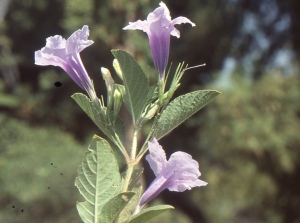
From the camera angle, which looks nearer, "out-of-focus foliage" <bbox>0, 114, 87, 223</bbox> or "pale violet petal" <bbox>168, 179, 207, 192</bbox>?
"pale violet petal" <bbox>168, 179, 207, 192</bbox>

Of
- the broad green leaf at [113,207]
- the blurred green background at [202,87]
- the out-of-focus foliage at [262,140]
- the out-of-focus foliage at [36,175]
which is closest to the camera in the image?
the broad green leaf at [113,207]

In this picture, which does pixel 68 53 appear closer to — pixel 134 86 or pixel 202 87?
pixel 134 86

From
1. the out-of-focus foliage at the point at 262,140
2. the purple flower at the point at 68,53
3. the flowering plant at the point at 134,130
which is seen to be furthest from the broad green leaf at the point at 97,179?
the out-of-focus foliage at the point at 262,140

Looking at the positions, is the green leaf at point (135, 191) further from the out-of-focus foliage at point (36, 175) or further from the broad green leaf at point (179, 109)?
the out-of-focus foliage at point (36, 175)

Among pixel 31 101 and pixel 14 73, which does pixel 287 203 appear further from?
pixel 14 73

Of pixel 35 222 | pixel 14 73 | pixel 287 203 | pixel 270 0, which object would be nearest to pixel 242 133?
pixel 287 203

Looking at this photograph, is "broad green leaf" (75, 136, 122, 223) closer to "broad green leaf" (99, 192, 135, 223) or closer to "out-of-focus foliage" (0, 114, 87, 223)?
"broad green leaf" (99, 192, 135, 223)

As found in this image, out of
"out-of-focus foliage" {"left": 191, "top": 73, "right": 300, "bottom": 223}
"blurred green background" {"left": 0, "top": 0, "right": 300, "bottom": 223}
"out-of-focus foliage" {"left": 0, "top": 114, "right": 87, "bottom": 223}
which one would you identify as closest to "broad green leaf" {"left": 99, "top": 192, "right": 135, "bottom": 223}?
"out-of-focus foliage" {"left": 0, "top": 114, "right": 87, "bottom": 223}
